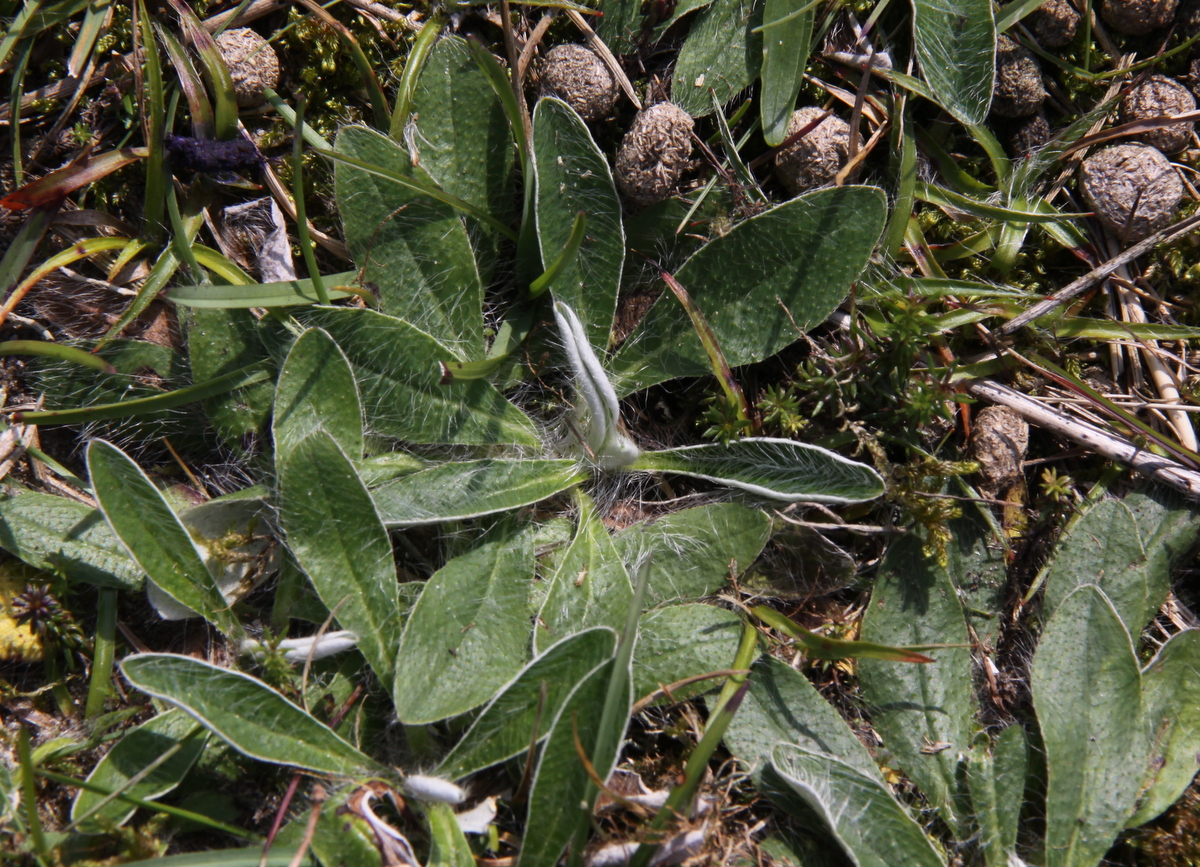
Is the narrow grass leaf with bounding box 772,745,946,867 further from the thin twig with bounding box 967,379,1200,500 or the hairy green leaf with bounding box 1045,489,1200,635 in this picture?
the thin twig with bounding box 967,379,1200,500

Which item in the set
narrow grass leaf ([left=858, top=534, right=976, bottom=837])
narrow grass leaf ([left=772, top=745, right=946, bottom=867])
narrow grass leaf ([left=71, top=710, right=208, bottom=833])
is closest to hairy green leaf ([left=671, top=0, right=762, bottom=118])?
narrow grass leaf ([left=858, top=534, right=976, bottom=837])

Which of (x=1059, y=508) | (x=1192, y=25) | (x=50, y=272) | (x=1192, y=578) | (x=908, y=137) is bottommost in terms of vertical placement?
(x=1192, y=578)

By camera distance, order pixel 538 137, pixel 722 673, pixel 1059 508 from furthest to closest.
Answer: pixel 1059 508 < pixel 538 137 < pixel 722 673

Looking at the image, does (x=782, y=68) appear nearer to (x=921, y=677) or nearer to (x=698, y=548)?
(x=698, y=548)

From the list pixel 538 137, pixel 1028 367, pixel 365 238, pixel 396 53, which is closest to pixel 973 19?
pixel 1028 367

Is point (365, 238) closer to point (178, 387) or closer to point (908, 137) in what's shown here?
point (178, 387)

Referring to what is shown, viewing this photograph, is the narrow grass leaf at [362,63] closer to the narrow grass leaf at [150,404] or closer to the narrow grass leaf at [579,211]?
the narrow grass leaf at [579,211]

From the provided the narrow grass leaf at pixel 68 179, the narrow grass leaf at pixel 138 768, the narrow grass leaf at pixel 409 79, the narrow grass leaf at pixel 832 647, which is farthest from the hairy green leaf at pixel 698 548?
the narrow grass leaf at pixel 68 179
